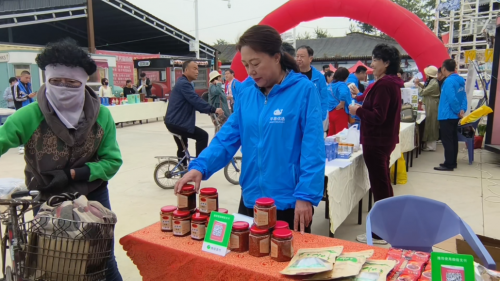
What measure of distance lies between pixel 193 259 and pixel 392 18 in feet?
28.7

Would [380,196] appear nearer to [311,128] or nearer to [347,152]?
[347,152]

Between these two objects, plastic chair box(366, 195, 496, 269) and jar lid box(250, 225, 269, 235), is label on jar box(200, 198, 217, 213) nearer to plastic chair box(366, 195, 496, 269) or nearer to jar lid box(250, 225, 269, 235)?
jar lid box(250, 225, 269, 235)

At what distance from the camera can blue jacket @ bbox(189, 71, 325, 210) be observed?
1.83 m

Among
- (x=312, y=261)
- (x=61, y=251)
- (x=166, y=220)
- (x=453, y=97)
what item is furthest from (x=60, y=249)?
(x=453, y=97)

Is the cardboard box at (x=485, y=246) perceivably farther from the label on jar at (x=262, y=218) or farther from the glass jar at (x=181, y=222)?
the glass jar at (x=181, y=222)

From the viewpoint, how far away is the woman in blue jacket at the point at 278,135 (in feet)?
6.00

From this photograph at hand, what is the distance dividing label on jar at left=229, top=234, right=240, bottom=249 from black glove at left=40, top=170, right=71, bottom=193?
0.99m

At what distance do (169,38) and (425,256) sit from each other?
94.9 feet

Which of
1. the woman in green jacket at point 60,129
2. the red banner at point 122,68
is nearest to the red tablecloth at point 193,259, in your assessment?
the woman in green jacket at point 60,129

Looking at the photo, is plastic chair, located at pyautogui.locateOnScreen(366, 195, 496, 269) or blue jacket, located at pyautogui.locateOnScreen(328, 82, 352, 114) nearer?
plastic chair, located at pyautogui.locateOnScreen(366, 195, 496, 269)

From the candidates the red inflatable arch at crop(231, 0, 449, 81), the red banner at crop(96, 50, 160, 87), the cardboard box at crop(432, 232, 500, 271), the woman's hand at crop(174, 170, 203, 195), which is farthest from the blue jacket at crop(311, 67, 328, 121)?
the red banner at crop(96, 50, 160, 87)

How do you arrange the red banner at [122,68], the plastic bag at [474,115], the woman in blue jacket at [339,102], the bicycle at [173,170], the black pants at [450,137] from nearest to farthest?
1. the bicycle at [173,170]
2. the woman in blue jacket at [339,102]
3. the black pants at [450,137]
4. the plastic bag at [474,115]
5. the red banner at [122,68]

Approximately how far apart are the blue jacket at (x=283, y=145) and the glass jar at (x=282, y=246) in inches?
11.9

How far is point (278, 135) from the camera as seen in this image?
188 cm
